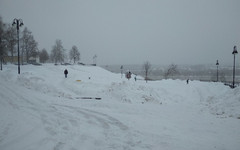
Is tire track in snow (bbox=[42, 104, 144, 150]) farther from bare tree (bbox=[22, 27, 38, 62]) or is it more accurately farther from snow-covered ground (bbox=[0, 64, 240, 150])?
bare tree (bbox=[22, 27, 38, 62])

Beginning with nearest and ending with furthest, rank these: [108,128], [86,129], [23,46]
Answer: [86,129], [108,128], [23,46]

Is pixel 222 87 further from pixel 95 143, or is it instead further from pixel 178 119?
pixel 95 143

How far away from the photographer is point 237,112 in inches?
352

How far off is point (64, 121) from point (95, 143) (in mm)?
2735

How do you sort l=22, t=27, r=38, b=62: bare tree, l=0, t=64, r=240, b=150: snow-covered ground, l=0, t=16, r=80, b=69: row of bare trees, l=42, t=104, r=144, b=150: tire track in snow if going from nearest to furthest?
l=0, t=64, r=240, b=150: snow-covered ground → l=42, t=104, r=144, b=150: tire track in snow → l=0, t=16, r=80, b=69: row of bare trees → l=22, t=27, r=38, b=62: bare tree

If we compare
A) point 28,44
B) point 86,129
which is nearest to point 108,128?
point 86,129

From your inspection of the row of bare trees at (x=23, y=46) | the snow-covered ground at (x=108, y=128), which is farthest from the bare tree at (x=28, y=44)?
the snow-covered ground at (x=108, y=128)

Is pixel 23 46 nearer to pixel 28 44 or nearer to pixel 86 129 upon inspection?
pixel 28 44

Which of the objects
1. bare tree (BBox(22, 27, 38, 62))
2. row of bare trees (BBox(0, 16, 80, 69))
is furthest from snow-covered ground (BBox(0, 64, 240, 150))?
bare tree (BBox(22, 27, 38, 62))

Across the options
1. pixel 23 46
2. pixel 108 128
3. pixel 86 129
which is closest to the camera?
pixel 86 129

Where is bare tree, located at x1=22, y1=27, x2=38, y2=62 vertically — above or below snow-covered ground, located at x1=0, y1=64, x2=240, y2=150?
above

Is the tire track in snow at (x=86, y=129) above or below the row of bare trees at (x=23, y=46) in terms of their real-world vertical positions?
below

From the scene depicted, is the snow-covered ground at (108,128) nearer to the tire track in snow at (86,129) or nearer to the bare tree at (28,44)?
the tire track in snow at (86,129)

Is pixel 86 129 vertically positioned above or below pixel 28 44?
below
